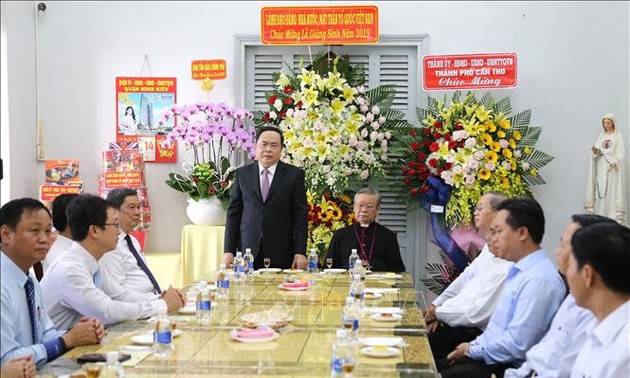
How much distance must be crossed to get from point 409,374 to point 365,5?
513 cm

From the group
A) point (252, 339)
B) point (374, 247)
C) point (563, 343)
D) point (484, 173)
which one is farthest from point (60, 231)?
point (484, 173)

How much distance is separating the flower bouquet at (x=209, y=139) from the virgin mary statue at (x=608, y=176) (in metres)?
2.94

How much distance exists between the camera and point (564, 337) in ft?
9.88

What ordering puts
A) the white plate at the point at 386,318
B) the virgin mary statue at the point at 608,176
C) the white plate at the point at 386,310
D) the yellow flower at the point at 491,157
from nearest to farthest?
1. the white plate at the point at 386,318
2. the white plate at the point at 386,310
3. the yellow flower at the point at 491,157
4. the virgin mary statue at the point at 608,176

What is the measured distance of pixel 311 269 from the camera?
17.2 feet

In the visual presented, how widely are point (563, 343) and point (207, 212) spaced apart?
14.2ft

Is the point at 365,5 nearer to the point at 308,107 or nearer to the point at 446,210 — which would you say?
the point at 308,107

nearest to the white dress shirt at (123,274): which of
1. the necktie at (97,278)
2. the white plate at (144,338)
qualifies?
the necktie at (97,278)

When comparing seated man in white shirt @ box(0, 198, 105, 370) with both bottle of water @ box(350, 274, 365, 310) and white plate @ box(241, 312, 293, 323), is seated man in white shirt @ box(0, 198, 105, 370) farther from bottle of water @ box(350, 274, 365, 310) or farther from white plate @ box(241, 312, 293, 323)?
bottle of water @ box(350, 274, 365, 310)

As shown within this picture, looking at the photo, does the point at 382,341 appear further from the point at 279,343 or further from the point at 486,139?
the point at 486,139

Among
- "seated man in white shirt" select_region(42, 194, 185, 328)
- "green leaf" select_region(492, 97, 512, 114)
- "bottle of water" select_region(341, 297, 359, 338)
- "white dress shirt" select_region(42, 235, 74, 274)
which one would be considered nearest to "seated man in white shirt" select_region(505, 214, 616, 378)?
"bottle of water" select_region(341, 297, 359, 338)

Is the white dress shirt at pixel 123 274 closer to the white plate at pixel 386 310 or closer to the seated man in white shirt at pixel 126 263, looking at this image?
the seated man in white shirt at pixel 126 263

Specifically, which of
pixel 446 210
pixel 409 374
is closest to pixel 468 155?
pixel 446 210

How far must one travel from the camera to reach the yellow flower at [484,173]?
645 cm
